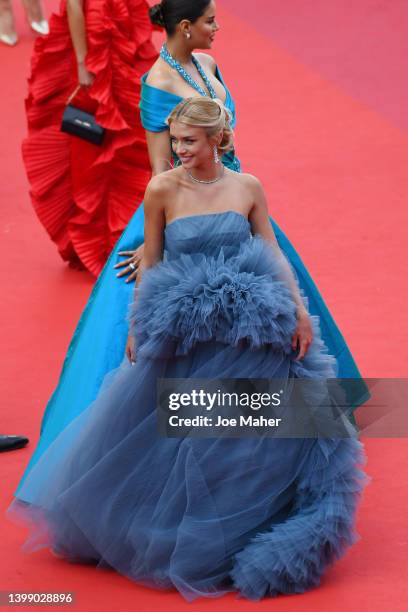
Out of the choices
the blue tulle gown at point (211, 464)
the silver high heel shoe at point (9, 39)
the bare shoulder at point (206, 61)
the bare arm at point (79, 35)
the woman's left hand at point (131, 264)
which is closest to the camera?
the blue tulle gown at point (211, 464)

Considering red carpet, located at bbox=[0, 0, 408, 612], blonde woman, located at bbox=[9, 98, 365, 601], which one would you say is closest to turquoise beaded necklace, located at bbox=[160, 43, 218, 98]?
blonde woman, located at bbox=[9, 98, 365, 601]

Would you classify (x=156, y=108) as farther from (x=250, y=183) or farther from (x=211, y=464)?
(x=211, y=464)

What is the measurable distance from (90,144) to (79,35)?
0.64 meters

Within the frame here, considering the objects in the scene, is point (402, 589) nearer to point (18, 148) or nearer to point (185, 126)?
point (185, 126)

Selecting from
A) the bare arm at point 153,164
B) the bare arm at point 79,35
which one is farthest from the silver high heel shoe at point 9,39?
the bare arm at point 153,164

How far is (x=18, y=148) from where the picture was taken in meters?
9.66

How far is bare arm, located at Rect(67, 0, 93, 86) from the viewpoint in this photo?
7.39 m

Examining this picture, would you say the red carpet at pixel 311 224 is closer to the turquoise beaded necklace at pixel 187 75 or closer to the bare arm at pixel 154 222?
the bare arm at pixel 154 222

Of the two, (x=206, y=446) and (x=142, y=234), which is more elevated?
(x=142, y=234)

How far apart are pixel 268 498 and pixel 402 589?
506 millimetres

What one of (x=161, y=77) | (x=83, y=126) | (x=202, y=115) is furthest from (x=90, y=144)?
(x=202, y=115)

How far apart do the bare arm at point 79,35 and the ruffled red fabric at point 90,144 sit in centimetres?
4

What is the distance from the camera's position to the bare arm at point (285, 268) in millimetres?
4492

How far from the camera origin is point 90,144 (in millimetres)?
7781
